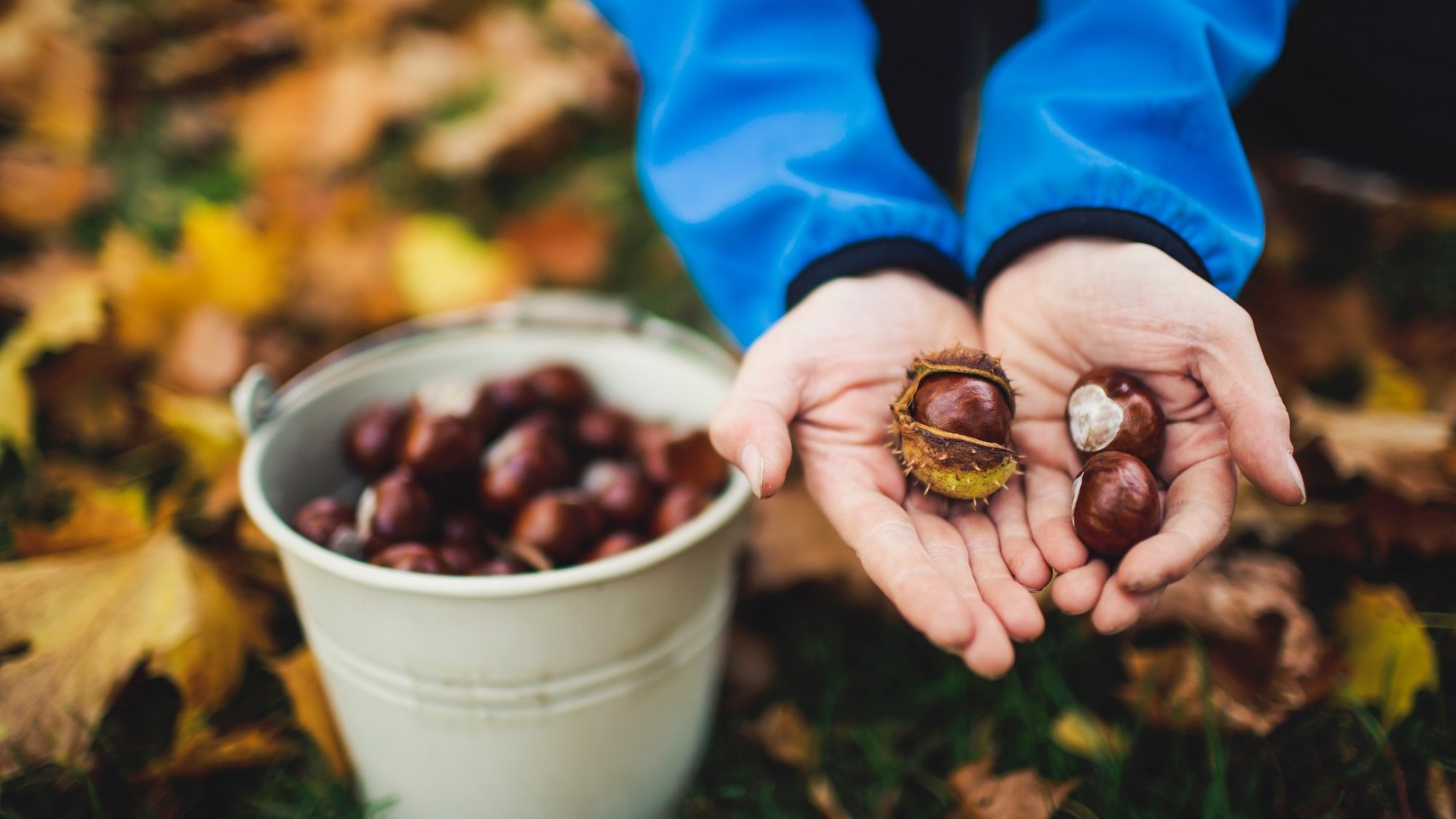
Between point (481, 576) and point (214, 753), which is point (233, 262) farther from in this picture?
point (481, 576)

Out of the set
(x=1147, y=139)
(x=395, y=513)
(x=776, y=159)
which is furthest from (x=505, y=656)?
(x=1147, y=139)

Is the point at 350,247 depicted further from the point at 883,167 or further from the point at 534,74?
the point at 883,167

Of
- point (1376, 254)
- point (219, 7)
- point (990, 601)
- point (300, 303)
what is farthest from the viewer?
point (219, 7)

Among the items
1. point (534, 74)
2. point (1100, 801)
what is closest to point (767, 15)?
point (1100, 801)

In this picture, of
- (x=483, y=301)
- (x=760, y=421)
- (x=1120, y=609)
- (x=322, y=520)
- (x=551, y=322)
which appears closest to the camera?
(x=1120, y=609)

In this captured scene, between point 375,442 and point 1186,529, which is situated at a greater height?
point 1186,529

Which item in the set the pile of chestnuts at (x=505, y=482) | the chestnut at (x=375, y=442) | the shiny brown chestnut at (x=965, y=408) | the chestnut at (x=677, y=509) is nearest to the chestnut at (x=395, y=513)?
the pile of chestnuts at (x=505, y=482)
